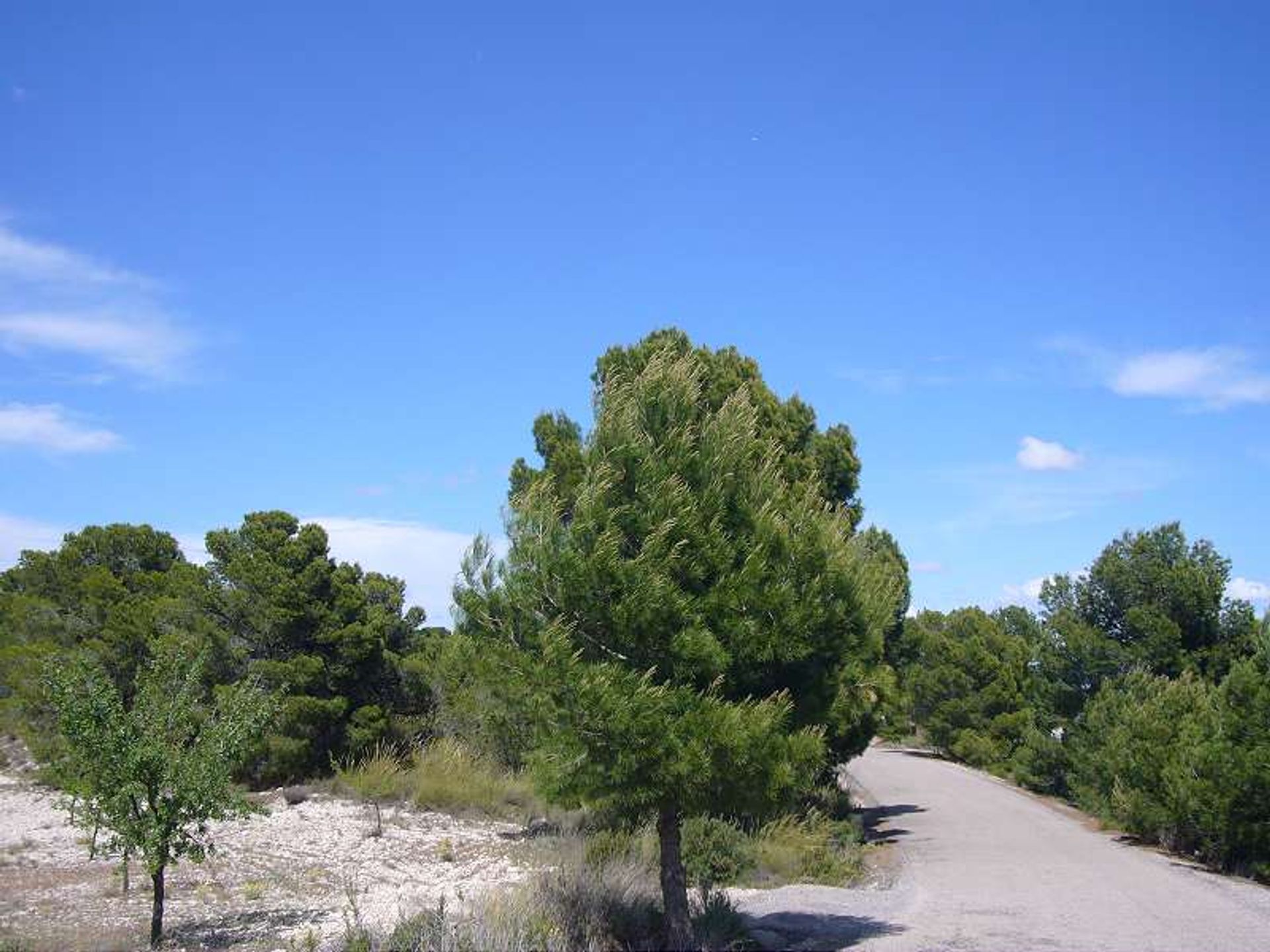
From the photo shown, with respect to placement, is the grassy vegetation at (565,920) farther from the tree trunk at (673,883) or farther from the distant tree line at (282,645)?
the distant tree line at (282,645)

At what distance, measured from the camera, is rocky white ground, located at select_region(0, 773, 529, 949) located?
12570 mm

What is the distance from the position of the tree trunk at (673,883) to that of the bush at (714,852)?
5138 mm

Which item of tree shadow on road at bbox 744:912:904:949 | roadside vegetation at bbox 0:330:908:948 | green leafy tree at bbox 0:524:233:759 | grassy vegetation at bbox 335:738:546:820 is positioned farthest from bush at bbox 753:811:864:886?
green leafy tree at bbox 0:524:233:759

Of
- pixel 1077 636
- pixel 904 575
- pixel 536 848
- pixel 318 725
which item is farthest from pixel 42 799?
pixel 1077 636

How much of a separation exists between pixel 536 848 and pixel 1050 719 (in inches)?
811

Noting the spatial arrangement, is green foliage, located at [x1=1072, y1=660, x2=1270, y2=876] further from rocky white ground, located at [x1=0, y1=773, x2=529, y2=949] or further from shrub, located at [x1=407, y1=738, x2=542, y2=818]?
shrub, located at [x1=407, y1=738, x2=542, y2=818]

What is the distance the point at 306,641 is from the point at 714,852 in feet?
48.0

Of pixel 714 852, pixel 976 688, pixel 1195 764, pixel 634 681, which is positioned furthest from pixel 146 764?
pixel 976 688

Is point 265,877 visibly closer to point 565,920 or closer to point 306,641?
point 565,920

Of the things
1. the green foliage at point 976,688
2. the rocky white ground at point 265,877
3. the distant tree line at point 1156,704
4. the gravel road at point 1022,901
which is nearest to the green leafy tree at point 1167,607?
the distant tree line at point 1156,704

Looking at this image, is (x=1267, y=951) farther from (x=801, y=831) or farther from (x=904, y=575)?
A: (x=904, y=575)

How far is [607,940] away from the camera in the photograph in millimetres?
11242

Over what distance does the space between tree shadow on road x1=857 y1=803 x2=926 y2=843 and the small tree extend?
15.5 metres

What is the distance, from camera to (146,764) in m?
12.3
